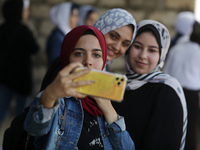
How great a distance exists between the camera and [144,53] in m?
1.83

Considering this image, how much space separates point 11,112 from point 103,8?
2237 mm

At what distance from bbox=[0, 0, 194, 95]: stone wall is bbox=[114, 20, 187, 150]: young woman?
3103 mm

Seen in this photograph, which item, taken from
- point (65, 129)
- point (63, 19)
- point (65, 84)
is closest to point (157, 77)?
point (65, 129)

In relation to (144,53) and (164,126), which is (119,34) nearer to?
(144,53)

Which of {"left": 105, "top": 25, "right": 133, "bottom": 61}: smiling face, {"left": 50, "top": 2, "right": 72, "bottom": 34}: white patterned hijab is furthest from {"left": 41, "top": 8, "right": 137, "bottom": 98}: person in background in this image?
{"left": 50, "top": 2, "right": 72, "bottom": 34}: white patterned hijab

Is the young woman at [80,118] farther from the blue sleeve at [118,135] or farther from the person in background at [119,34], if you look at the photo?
the person in background at [119,34]

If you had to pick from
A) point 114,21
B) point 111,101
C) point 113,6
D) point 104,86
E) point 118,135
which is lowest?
point 118,135

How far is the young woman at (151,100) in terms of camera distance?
175 cm

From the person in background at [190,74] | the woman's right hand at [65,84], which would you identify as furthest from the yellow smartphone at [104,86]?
the person in background at [190,74]

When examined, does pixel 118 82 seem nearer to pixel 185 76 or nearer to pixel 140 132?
pixel 140 132

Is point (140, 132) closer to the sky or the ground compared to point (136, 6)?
closer to the ground

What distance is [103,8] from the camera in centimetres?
512

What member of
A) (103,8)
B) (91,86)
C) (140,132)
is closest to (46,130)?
(91,86)

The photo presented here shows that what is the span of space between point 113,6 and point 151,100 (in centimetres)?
363
